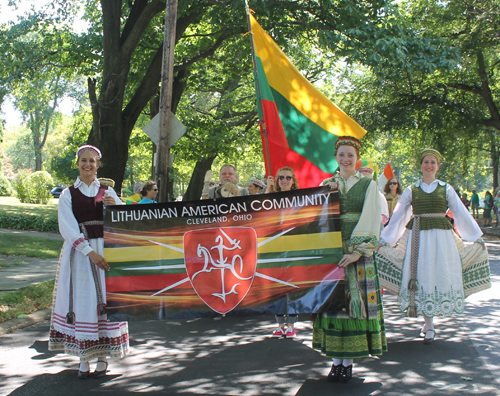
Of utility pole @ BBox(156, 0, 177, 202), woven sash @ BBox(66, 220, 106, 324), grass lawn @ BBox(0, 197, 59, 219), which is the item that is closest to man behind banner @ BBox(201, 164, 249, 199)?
utility pole @ BBox(156, 0, 177, 202)

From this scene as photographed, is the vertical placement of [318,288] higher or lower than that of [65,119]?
lower

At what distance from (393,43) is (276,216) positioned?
8.72 meters

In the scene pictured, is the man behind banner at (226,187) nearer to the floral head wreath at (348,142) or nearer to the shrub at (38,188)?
the floral head wreath at (348,142)

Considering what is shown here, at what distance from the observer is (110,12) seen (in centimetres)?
1418

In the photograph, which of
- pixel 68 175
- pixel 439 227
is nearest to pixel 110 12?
pixel 439 227

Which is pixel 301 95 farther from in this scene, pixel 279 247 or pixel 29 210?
pixel 29 210

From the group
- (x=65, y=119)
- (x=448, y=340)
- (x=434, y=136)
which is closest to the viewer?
(x=448, y=340)

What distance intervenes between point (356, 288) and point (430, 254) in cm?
204

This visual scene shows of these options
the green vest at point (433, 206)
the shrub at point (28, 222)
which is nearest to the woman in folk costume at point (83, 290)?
the green vest at point (433, 206)

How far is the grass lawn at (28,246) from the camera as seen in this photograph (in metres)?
13.2

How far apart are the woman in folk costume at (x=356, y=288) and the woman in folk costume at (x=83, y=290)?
1.87m

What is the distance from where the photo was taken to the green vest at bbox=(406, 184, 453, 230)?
648cm

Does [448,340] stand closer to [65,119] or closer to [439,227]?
[439,227]

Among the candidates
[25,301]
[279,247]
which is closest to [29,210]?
[25,301]
